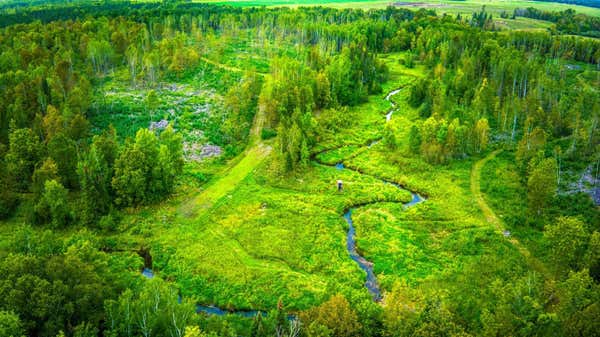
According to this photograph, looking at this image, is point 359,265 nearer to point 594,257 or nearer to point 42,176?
point 594,257

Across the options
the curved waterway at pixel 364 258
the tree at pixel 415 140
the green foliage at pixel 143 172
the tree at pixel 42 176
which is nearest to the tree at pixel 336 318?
the curved waterway at pixel 364 258

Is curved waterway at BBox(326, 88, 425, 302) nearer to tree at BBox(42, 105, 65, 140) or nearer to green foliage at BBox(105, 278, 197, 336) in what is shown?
green foliage at BBox(105, 278, 197, 336)

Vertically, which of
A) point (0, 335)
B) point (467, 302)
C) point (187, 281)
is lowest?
point (187, 281)

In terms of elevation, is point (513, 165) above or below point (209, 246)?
above

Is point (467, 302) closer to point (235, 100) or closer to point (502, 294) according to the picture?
point (502, 294)

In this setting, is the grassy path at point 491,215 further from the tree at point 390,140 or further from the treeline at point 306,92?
the treeline at point 306,92

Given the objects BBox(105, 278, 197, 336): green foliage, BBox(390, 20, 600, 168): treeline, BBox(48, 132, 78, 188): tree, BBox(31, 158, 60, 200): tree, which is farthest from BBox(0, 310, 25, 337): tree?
BBox(390, 20, 600, 168): treeline

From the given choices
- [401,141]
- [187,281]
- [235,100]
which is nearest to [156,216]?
[187,281]
